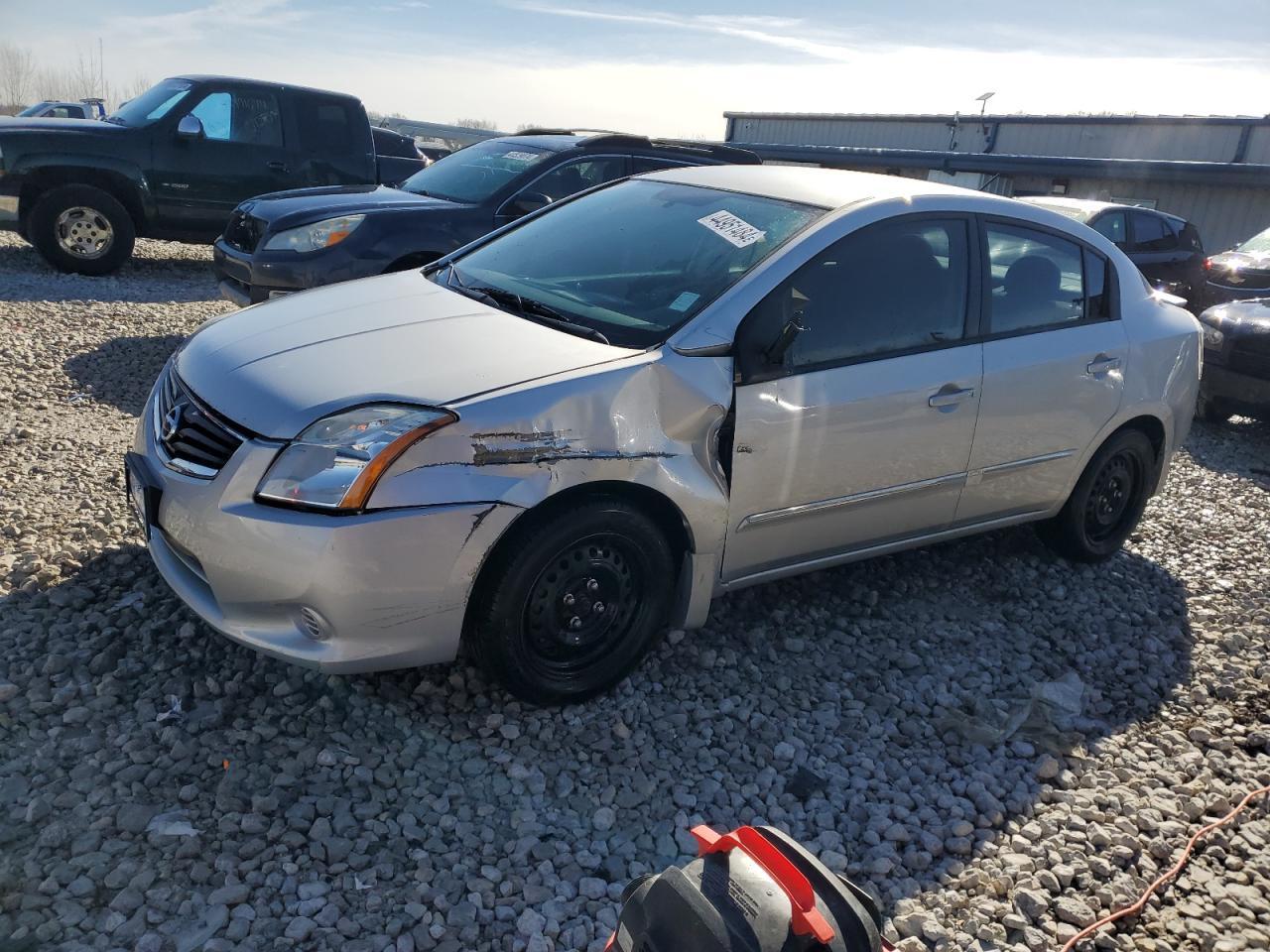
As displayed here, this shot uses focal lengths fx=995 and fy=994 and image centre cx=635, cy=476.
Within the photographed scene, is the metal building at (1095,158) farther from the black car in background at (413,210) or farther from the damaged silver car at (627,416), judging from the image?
the damaged silver car at (627,416)

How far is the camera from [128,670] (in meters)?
3.20

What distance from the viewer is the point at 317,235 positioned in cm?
668

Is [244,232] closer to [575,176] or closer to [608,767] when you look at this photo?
[575,176]

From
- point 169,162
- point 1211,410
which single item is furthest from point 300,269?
point 1211,410

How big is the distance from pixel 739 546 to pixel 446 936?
1596mm

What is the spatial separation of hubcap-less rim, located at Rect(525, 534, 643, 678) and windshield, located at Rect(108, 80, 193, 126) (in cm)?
857


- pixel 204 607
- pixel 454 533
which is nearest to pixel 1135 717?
pixel 454 533

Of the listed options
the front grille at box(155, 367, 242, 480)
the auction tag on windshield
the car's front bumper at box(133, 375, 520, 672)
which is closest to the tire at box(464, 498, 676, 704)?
the car's front bumper at box(133, 375, 520, 672)

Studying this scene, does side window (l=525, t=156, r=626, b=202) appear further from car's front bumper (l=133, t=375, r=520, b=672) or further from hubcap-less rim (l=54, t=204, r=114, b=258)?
car's front bumper (l=133, t=375, r=520, b=672)

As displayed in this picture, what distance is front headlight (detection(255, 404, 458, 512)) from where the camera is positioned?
8.98 ft

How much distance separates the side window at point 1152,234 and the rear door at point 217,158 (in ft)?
31.7

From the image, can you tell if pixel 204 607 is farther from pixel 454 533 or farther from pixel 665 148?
pixel 665 148

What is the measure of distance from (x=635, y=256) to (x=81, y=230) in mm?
7663

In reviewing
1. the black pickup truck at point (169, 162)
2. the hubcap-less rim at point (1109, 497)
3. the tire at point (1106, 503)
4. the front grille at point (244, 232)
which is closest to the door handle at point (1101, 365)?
the tire at point (1106, 503)
